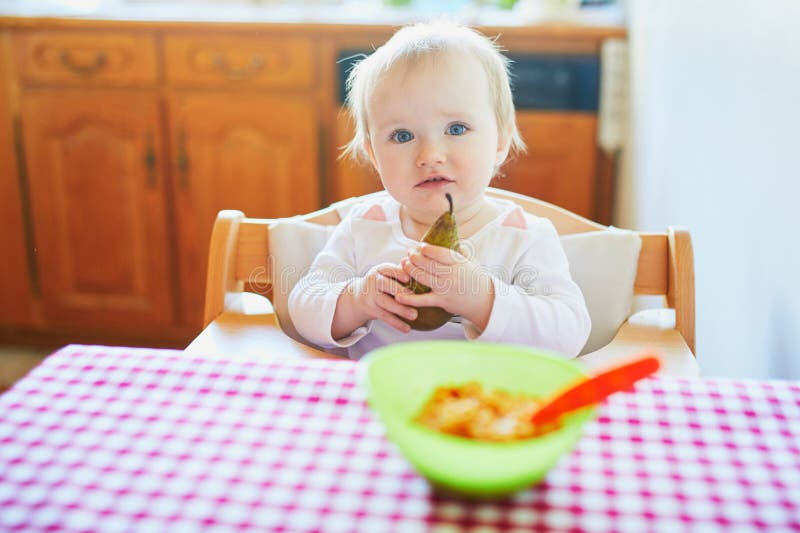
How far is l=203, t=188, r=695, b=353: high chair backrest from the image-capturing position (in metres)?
0.99

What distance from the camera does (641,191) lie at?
193cm

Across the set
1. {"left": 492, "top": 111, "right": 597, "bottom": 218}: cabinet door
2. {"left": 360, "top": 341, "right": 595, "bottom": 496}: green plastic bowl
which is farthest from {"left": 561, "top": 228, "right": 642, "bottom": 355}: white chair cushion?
{"left": 492, "top": 111, "right": 597, "bottom": 218}: cabinet door

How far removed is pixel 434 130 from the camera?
0.98 m

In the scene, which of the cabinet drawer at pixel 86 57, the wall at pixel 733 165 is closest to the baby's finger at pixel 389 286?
the wall at pixel 733 165

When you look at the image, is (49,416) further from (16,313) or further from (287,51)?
(16,313)

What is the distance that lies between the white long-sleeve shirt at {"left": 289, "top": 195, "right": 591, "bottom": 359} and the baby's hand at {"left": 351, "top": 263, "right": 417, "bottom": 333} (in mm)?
60

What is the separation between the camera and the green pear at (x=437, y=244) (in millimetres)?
845

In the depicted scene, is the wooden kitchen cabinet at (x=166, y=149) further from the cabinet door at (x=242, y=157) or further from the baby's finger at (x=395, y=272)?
the baby's finger at (x=395, y=272)

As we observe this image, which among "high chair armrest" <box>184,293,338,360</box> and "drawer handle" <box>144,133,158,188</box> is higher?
"drawer handle" <box>144,133,158,188</box>

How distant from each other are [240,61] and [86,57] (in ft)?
1.47

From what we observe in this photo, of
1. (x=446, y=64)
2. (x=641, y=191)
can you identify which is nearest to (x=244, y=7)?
(x=641, y=191)

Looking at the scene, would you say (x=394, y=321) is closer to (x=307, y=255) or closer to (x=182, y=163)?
(x=307, y=255)

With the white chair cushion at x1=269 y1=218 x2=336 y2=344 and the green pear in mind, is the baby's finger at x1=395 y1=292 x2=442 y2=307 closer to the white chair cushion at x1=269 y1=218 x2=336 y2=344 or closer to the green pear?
the green pear

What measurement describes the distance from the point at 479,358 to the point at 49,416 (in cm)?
33
